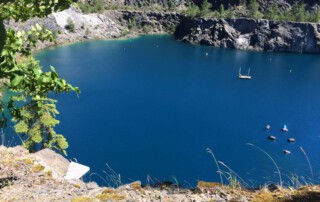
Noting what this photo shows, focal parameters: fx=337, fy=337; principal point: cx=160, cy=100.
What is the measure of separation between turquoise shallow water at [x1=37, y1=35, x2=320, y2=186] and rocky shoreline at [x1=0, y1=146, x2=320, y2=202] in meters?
24.0

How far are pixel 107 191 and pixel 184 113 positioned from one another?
5547 centimetres

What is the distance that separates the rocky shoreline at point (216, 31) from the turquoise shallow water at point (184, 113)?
19665 mm

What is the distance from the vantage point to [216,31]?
453ft

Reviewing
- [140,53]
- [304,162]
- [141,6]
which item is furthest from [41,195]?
[141,6]

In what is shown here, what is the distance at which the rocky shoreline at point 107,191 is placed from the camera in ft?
20.6

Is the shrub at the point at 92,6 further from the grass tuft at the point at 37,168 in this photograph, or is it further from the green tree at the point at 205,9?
the grass tuft at the point at 37,168

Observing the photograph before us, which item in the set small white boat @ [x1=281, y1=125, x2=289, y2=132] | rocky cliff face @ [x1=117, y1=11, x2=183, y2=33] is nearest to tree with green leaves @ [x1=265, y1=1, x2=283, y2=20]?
rocky cliff face @ [x1=117, y1=11, x2=183, y2=33]

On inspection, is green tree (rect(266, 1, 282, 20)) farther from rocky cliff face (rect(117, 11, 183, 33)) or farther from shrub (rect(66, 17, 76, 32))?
shrub (rect(66, 17, 76, 32))

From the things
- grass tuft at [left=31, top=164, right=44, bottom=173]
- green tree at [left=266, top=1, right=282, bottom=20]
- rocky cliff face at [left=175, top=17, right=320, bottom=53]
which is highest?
green tree at [left=266, top=1, right=282, bottom=20]

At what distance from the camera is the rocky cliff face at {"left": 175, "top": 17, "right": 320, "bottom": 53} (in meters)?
130

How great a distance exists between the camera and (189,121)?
58156mm

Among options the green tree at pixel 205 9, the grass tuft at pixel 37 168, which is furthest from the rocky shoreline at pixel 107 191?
the green tree at pixel 205 9

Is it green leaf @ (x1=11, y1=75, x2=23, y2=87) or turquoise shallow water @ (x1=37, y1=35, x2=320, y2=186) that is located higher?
green leaf @ (x1=11, y1=75, x2=23, y2=87)

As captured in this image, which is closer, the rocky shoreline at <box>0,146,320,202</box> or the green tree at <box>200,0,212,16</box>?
the rocky shoreline at <box>0,146,320,202</box>
